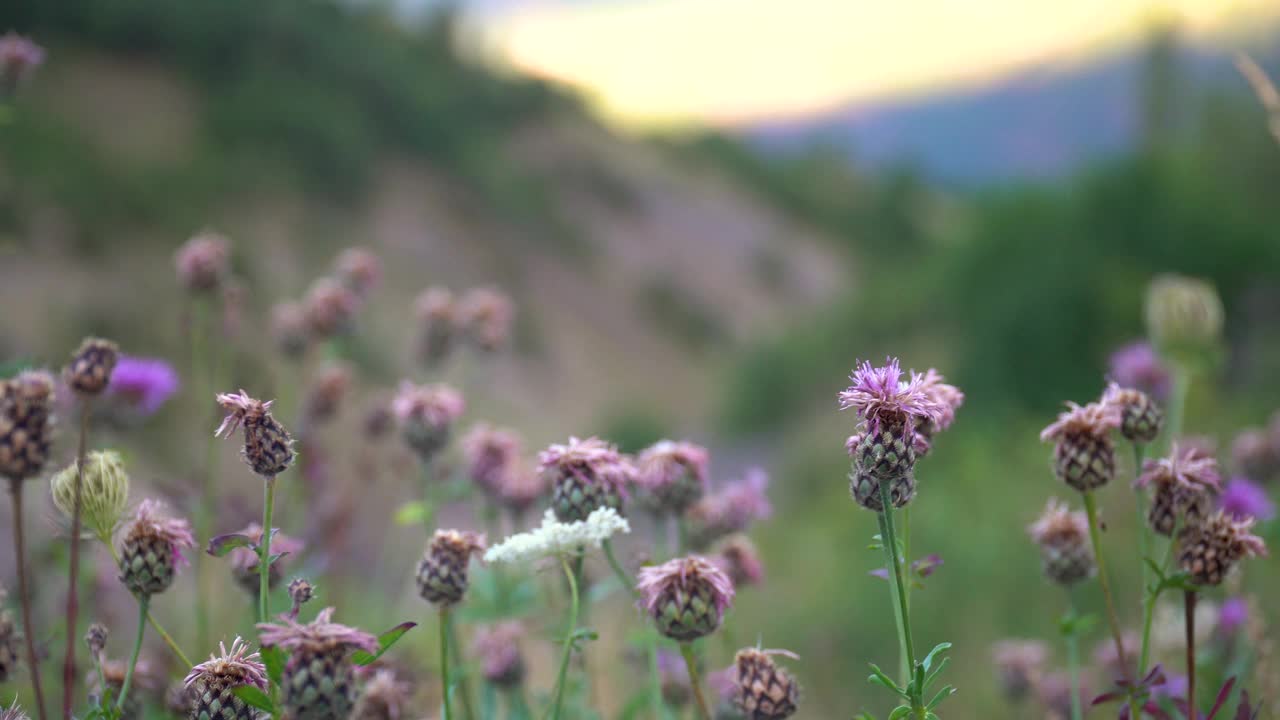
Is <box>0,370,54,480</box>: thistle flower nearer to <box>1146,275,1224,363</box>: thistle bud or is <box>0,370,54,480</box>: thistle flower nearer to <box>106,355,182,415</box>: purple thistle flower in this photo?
<box>106,355,182,415</box>: purple thistle flower

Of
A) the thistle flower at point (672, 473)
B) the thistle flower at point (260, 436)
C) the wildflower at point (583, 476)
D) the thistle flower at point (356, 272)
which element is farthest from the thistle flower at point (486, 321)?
the thistle flower at point (260, 436)

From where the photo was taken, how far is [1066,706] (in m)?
2.61

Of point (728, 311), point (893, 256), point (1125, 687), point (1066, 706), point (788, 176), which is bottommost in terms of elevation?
point (1125, 687)

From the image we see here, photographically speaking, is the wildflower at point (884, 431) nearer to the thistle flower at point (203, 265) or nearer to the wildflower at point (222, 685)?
the wildflower at point (222, 685)

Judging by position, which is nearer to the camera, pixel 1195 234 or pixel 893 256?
pixel 1195 234

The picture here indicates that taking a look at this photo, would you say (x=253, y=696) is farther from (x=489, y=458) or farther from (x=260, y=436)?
(x=489, y=458)

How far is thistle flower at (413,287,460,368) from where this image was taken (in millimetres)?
3826

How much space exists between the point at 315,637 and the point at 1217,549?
1386 millimetres

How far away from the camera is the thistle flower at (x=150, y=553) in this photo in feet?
5.28

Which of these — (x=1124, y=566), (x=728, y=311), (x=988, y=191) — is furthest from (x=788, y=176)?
(x=1124, y=566)

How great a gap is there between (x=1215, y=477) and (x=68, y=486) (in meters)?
1.90

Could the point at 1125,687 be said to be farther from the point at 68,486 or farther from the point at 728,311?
the point at 728,311

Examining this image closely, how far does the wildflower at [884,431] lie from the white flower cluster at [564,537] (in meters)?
0.38

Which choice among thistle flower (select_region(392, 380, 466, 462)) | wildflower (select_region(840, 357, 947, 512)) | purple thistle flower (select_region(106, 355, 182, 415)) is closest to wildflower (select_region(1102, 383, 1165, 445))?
wildflower (select_region(840, 357, 947, 512))
